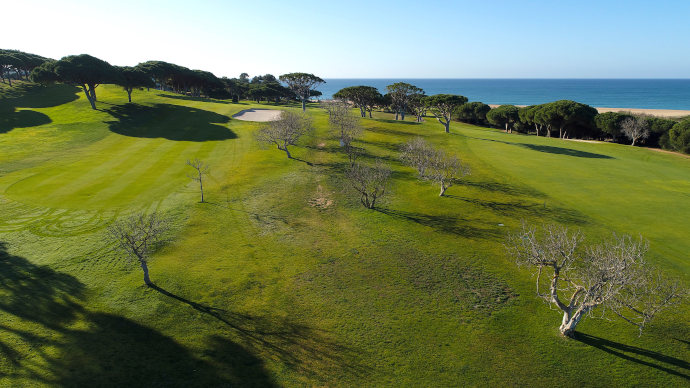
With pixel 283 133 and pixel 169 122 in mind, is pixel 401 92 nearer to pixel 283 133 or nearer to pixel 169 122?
pixel 283 133

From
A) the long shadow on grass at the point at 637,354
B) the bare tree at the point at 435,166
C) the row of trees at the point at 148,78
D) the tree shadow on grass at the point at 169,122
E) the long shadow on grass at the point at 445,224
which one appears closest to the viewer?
the long shadow on grass at the point at 637,354

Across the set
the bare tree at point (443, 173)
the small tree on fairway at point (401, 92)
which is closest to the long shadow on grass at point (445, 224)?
the bare tree at point (443, 173)

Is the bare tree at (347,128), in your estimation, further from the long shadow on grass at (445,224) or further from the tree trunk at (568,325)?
the tree trunk at (568,325)

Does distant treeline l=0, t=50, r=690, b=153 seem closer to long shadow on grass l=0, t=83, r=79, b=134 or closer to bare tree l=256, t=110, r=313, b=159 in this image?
long shadow on grass l=0, t=83, r=79, b=134

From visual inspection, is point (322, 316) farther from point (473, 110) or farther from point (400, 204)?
point (473, 110)

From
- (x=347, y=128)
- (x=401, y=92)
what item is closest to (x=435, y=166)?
(x=347, y=128)

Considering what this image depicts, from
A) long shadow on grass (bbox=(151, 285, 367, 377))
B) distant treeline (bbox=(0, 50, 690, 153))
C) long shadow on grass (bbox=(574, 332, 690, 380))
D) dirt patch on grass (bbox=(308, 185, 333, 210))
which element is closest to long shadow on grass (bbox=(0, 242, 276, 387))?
long shadow on grass (bbox=(151, 285, 367, 377))
